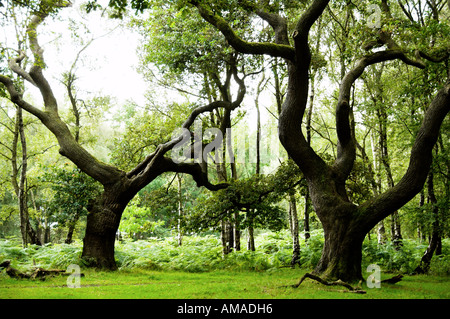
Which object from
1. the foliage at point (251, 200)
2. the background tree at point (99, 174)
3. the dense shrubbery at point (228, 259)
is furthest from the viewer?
the foliage at point (251, 200)

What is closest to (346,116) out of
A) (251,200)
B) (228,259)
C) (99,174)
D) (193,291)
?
(251,200)

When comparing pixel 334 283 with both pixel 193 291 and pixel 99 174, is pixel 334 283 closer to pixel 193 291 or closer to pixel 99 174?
pixel 193 291

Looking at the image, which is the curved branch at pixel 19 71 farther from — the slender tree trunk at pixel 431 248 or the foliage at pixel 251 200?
the slender tree trunk at pixel 431 248

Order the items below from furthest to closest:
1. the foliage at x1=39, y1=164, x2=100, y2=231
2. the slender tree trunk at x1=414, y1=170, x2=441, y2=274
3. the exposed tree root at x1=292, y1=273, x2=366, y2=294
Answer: the foliage at x1=39, y1=164, x2=100, y2=231, the slender tree trunk at x1=414, y1=170, x2=441, y2=274, the exposed tree root at x1=292, y1=273, x2=366, y2=294

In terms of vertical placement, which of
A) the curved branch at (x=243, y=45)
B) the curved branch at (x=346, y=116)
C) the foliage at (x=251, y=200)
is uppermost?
the curved branch at (x=243, y=45)

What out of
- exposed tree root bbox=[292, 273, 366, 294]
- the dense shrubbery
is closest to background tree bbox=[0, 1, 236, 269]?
the dense shrubbery

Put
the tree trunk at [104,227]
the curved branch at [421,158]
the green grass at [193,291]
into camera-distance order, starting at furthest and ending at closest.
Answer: the tree trunk at [104,227] → the curved branch at [421,158] → the green grass at [193,291]

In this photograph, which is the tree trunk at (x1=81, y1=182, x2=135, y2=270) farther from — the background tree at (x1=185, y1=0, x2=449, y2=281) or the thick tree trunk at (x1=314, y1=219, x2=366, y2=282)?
the thick tree trunk at (x1=314, y1=219, x2=366, y2=282)

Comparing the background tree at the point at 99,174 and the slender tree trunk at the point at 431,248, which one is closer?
the slender tree trunk at the point at 431,248

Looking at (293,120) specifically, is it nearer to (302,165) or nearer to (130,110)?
(302,165)

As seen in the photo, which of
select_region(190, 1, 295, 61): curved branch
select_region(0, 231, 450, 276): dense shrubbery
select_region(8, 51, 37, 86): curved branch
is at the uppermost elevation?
select_region(8, 51, 37, 86): curved branch

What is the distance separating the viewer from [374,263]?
456 inches

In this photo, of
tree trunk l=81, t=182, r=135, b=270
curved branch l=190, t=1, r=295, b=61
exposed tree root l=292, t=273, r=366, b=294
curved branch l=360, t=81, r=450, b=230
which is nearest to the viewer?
exposed tree root l=292, t=273, r=366, b=294

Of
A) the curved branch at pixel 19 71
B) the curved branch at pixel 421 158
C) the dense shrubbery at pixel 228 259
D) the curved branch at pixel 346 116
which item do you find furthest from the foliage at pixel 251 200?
the curved branch at pixel 19 71
